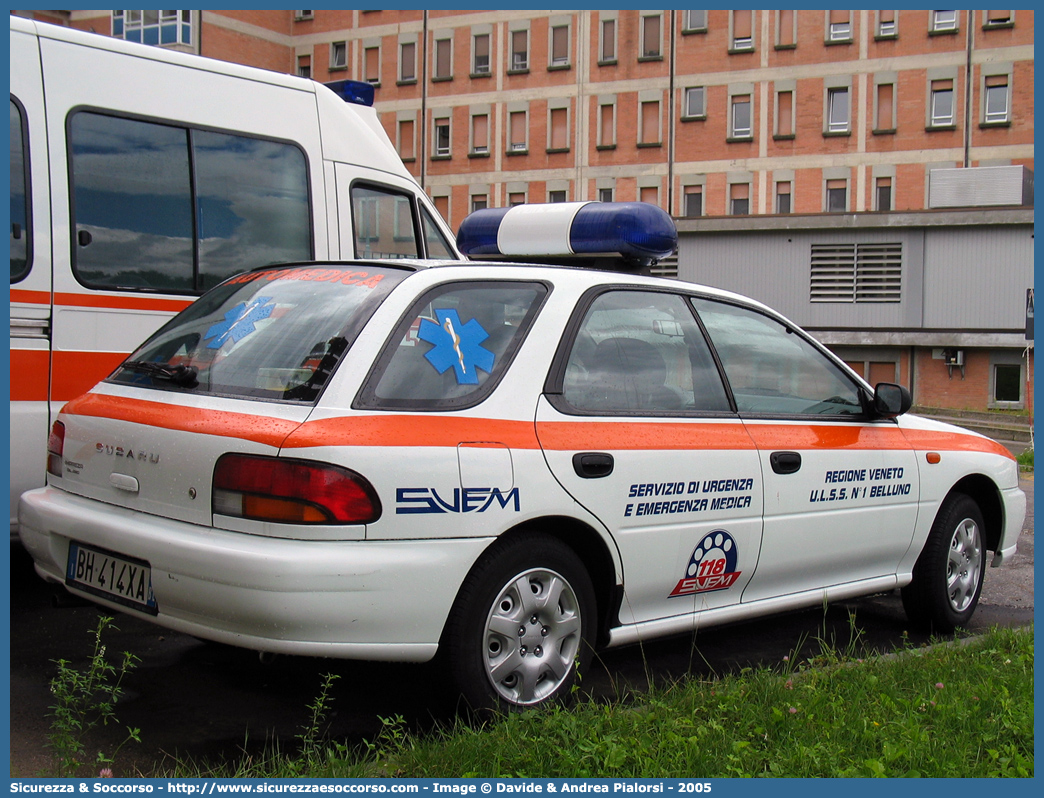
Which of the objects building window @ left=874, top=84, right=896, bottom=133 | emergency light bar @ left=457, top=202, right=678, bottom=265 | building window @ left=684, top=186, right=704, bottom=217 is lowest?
emergency light bar @ left=457, top=202, right=678, bottom=265

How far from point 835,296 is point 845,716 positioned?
2935 cm

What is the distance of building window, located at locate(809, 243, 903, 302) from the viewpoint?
31438 millimetres

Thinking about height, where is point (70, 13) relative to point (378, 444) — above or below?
above

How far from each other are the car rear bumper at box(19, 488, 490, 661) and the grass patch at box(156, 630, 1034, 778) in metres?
0.26

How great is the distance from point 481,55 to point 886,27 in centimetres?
1835

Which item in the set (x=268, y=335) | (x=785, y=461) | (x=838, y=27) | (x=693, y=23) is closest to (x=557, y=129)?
(x=693, y=23)

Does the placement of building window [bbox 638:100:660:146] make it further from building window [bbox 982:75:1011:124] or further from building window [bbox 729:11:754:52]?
building window [bbox 982:75:1011:124]

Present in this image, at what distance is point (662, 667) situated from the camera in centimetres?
500

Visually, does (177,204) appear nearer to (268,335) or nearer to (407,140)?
(268,335)

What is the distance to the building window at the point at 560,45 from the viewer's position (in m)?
52.5

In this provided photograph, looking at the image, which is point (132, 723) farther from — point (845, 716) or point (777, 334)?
point (777, 334)

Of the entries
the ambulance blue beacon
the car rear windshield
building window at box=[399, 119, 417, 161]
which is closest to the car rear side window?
the ambulance blue beacon

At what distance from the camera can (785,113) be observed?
48500mm
